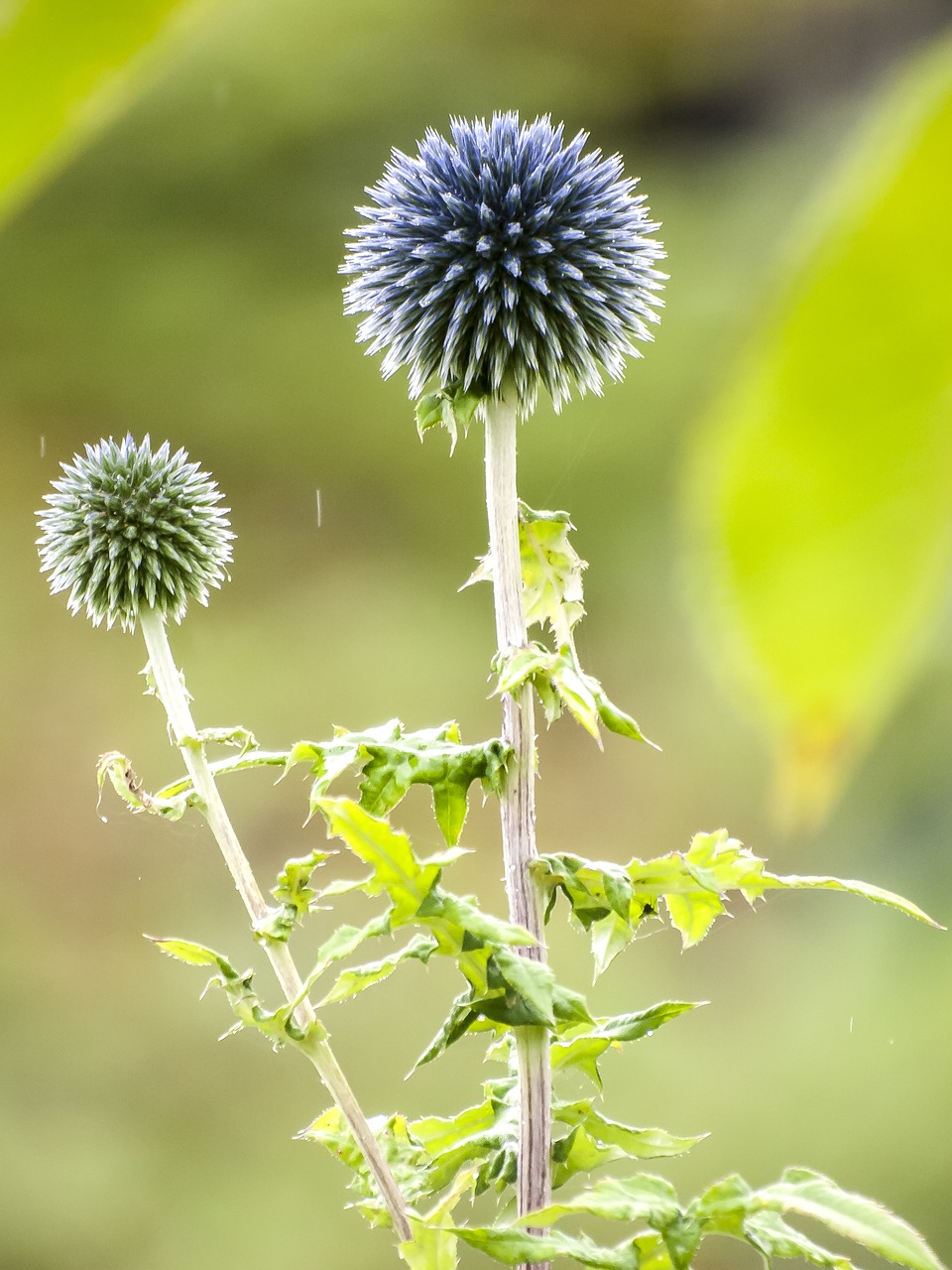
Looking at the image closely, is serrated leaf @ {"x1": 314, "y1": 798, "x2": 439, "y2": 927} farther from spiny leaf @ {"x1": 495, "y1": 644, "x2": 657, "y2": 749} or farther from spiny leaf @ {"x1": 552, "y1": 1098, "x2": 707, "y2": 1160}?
spiny leaf @ {"x1": 552, "y1": 1098, "x2": 707, "y2": 1160}

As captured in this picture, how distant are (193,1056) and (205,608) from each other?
0.69m

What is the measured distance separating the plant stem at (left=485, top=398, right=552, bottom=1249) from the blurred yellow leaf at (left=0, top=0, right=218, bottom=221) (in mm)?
1066

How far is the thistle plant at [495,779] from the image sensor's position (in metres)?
0.61

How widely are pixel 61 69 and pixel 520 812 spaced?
124 cm

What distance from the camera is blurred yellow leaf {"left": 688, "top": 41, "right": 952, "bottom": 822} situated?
5.24 ft

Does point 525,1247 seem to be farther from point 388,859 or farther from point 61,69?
point 61,69

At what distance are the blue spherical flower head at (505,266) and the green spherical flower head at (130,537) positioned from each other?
0.58 feet

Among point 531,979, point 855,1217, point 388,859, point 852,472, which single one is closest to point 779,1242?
point 855,1217

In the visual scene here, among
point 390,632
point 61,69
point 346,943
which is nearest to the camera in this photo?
point 346,943

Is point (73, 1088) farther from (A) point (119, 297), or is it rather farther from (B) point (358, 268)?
(B) point (358, 268)

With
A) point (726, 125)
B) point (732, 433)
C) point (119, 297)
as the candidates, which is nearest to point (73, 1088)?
point (119, 297)

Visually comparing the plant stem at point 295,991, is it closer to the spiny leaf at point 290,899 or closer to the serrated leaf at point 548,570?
the spiny leaf at point 290,899

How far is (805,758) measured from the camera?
1688 millimetres

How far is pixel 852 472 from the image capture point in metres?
1.62
